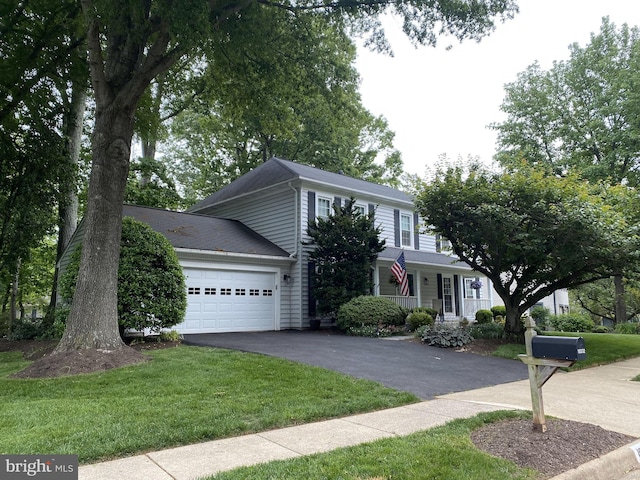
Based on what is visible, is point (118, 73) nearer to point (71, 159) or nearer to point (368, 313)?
point (71, 159)

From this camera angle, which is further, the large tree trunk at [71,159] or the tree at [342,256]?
the large tree trunk at [71,159]

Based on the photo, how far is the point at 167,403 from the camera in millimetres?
5363

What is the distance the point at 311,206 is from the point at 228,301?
4.87 m

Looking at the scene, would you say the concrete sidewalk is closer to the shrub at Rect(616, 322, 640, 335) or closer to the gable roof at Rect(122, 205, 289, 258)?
the gable roof at Rect(122, 205, 289, 258)

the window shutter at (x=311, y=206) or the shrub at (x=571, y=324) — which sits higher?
the window shutter at (x=311, y=206)

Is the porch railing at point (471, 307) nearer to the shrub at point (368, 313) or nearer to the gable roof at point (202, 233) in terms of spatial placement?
the shrub at point (368, 313)

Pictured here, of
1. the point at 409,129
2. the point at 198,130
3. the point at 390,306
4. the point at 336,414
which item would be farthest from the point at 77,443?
the point at 409,129

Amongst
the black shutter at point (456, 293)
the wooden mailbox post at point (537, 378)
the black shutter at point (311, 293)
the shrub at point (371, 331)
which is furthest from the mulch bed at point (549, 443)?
the black shutter at point (456, 293)

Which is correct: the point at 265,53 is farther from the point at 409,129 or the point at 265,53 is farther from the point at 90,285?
the point at 409,129

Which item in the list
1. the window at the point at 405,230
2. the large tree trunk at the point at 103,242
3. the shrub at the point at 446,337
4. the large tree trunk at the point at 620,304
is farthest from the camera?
the large tree trunk at the point at 620,304

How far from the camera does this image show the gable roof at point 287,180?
17359 millimetres

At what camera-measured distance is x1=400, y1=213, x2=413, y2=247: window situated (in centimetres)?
2042

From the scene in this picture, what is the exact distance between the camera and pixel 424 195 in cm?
1297

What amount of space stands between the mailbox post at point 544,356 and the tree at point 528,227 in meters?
7.48
